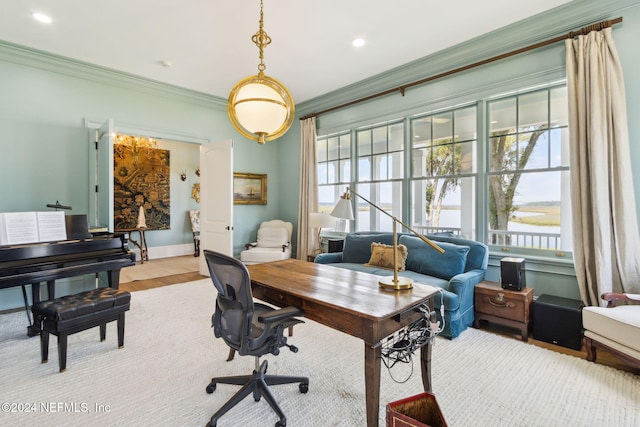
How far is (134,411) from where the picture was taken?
73.4 inches

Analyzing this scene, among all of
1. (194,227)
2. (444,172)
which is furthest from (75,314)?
(194,227)

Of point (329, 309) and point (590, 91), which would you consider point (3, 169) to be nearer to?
point (329, 309)

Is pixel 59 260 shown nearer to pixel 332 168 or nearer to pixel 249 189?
pixel 249 189

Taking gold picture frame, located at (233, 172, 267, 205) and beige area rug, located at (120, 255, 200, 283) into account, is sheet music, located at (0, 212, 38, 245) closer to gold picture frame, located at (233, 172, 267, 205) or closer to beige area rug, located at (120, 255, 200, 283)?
beige area rug, located at (120, 255, 200, 283)

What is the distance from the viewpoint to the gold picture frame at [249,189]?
19.3 feet

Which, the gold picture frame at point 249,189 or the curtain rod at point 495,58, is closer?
the curtain rod at point 495,58

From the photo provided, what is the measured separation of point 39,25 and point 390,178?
4.58 m

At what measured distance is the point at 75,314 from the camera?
2363 mm

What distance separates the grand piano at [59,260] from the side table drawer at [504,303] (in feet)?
12.2

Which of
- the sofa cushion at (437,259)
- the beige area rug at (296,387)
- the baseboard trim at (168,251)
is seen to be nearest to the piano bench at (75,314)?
the beige area rug at (296,387)

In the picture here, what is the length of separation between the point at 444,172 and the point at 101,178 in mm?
4589

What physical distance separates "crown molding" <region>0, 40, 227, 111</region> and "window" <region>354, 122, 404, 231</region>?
284 cm

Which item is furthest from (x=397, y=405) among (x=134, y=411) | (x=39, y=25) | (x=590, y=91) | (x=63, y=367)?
(x=39, y=25)

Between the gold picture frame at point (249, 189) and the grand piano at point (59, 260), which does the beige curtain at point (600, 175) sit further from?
the gold picture frame at point (249, 189)
